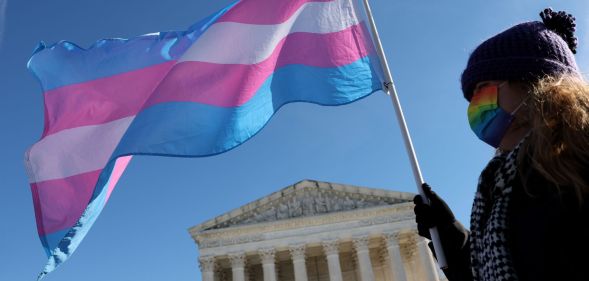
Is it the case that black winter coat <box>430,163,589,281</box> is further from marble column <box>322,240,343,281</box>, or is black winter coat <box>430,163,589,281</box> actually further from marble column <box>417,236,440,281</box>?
marble column <box>417,236,440,281</box>

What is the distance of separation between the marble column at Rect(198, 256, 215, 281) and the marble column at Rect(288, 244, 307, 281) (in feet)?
14.8

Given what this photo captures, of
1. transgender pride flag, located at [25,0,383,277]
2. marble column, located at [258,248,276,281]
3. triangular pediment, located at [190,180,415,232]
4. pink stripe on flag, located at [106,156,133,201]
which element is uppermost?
triangular pediment, located at [190,180,415,232]

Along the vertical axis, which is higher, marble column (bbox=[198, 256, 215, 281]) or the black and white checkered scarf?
marble column (bbox=[198, 256, 215, 281])

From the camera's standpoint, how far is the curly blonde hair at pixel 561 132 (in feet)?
5.32

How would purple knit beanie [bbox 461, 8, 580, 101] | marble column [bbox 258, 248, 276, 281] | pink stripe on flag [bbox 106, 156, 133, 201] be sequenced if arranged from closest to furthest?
purple knit beanie [bbox 461, 8, 580, 101] < pink stripe on flag [bbox 106, 156, 133, 201] < marble column [bbox 258, 248, 276, 281]

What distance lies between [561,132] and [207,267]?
2866cm

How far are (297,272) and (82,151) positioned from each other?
23729 millimetres

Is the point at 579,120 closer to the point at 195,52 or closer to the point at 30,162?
the point at 195,52

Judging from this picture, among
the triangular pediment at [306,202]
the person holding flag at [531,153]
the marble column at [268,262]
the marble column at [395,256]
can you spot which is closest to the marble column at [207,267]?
the triangular pediment at [306,202]

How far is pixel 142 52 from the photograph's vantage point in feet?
20.5

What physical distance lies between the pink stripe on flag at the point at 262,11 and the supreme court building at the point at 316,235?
76.6ft

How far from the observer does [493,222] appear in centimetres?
179

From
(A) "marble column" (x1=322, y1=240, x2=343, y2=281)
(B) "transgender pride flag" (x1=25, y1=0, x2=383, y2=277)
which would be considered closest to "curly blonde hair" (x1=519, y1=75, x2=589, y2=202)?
(B) "transgender pride flag" (x1=25, y1=0, x2=383, y2=277)

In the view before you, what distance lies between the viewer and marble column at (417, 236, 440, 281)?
27594 mm
